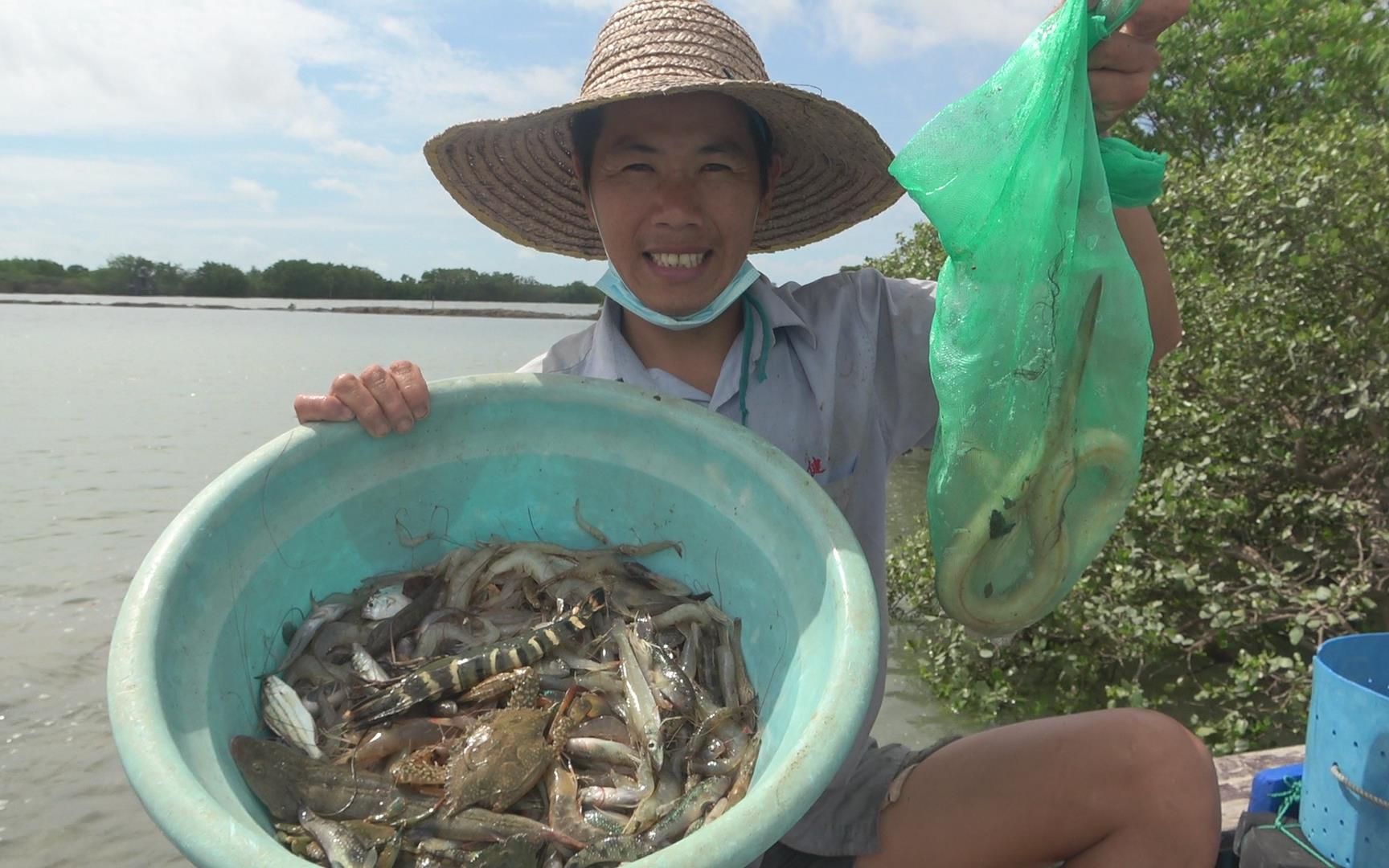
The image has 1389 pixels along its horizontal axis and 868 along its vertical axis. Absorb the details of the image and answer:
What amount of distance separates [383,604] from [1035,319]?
1627mm

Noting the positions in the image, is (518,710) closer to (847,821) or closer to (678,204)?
(847,821)

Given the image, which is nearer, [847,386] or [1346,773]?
[1346,773]

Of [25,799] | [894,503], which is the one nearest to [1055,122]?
[25,799]

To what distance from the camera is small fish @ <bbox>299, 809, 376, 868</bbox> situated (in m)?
1.59

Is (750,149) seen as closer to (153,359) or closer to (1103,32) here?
(1103,32)

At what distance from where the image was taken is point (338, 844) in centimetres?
161

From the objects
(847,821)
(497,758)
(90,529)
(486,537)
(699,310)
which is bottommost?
(90,529)

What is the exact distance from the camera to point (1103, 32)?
Answer: 1.60 meters

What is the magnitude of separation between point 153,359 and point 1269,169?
32.2m

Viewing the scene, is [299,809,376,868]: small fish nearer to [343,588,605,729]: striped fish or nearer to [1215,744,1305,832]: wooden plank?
[343,588,605,729]: striped fish

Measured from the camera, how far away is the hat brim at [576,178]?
2.27 m

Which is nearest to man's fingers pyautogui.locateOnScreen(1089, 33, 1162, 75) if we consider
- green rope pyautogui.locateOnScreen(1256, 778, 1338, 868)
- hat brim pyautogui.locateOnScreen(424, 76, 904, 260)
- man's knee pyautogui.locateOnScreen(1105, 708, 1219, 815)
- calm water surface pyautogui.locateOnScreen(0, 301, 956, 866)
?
hat brim pyautogui.locateOnScreen(424, 76, 904, 260)

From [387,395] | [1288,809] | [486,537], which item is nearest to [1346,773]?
[1288,809]

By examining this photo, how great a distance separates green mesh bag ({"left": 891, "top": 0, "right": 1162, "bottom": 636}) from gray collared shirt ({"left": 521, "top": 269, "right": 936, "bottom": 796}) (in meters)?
0.58
